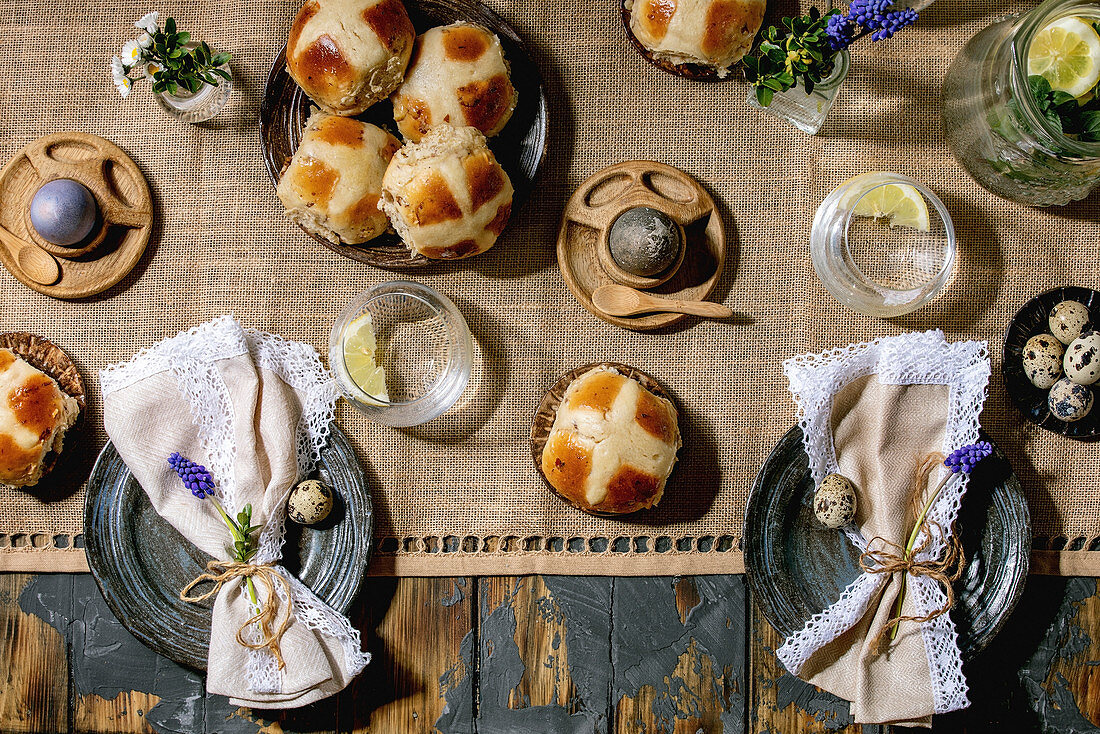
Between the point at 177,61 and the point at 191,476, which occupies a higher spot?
the point at 177,61

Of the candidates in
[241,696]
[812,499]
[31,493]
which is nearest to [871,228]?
[812,499]

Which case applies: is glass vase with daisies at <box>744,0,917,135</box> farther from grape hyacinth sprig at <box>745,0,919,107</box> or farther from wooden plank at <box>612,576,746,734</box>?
wooden plank at <box>612,576,746,734</box>

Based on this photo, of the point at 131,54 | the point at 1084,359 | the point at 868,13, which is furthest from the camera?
the point at 131,54

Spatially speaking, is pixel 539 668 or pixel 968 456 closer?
pixel 968 456

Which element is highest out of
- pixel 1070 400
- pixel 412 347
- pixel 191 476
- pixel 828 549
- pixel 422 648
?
pixel 412 347

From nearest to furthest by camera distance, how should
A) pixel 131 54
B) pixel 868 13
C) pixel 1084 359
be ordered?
1. pixel 868 13
2. pixel 1084 359
3. pixel 131 54

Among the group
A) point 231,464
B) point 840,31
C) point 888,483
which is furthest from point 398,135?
point 888,483

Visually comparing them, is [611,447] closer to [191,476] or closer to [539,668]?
[539,668]
